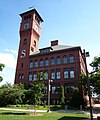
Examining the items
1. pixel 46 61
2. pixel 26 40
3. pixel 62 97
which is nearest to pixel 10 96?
pixel 62 97

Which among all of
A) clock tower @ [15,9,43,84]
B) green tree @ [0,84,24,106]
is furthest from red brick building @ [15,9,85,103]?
green tree @ [0,84,24,106]

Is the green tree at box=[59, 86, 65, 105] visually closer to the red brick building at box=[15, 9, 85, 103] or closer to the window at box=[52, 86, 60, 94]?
the red brick building at box=[15, 9, 85, 103]

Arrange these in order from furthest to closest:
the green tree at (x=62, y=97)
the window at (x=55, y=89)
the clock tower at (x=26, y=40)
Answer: the clock tower at (x=26, y=40)
the window at (x=55, y=89)
the green tree at (x=62, y=97)

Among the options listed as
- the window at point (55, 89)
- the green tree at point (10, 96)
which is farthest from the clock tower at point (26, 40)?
the green tree at point (10, 96)

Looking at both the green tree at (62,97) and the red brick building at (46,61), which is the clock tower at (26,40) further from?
the green tree at (62,97)

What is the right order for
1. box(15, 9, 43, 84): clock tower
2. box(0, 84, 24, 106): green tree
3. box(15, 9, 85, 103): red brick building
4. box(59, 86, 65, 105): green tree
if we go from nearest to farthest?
1. box(0, 84, 24, 106): green tree
2. box(59, 86, 65, 105): green tree
3. box(15, 9, 85, 103): red brick building
4. box(15, 9, 43, 84): clock tower

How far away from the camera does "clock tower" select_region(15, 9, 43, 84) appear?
176 feet

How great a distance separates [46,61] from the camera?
51.1 meters

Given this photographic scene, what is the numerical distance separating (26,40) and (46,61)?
12.5 metres

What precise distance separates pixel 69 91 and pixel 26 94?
11942 mm

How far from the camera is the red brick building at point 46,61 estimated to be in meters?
45.3

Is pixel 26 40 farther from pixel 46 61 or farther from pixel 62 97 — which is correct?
pixel 62 97

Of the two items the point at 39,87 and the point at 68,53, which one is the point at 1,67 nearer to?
the point at 39,87

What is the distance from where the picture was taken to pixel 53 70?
48.4 metres
